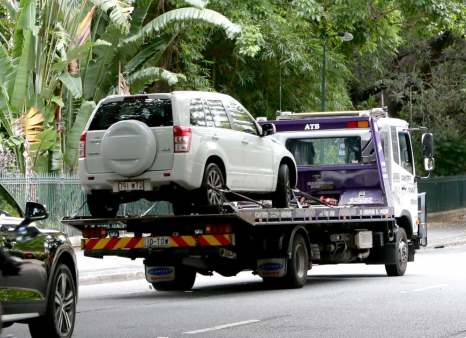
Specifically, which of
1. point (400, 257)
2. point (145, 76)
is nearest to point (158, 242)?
point (400, 257)

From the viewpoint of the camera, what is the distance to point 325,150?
838 inches

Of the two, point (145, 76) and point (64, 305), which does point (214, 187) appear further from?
point (145, 76)

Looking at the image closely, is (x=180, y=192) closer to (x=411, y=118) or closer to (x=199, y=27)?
(x=199, y=27)

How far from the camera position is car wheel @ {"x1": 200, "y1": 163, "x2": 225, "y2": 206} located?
16703 millimetres

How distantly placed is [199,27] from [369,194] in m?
15.7

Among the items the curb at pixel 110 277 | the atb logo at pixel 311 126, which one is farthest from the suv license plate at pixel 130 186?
the atb logo at pixel 311 126

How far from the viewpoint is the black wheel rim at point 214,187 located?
16.8 meters

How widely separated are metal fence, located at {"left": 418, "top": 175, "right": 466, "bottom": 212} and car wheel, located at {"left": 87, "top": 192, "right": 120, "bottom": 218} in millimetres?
29957

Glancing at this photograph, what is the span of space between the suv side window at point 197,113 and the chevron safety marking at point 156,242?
1.57 meters

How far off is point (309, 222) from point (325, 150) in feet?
9.90

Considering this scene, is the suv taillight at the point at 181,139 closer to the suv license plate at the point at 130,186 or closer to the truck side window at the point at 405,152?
the suv license plate at the point at 130,186

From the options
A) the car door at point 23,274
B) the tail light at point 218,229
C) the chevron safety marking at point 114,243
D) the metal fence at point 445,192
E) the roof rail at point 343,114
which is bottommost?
the metal fence at point 445,192

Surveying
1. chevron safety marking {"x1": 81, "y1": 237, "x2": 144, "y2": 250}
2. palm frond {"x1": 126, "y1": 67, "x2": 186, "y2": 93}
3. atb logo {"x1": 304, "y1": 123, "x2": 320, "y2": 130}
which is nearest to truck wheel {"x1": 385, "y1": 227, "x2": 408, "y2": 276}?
atb logo {"x1": 304, "y1": 123, "x2": 320, "y2": 130}

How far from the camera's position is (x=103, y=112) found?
17.2 m
